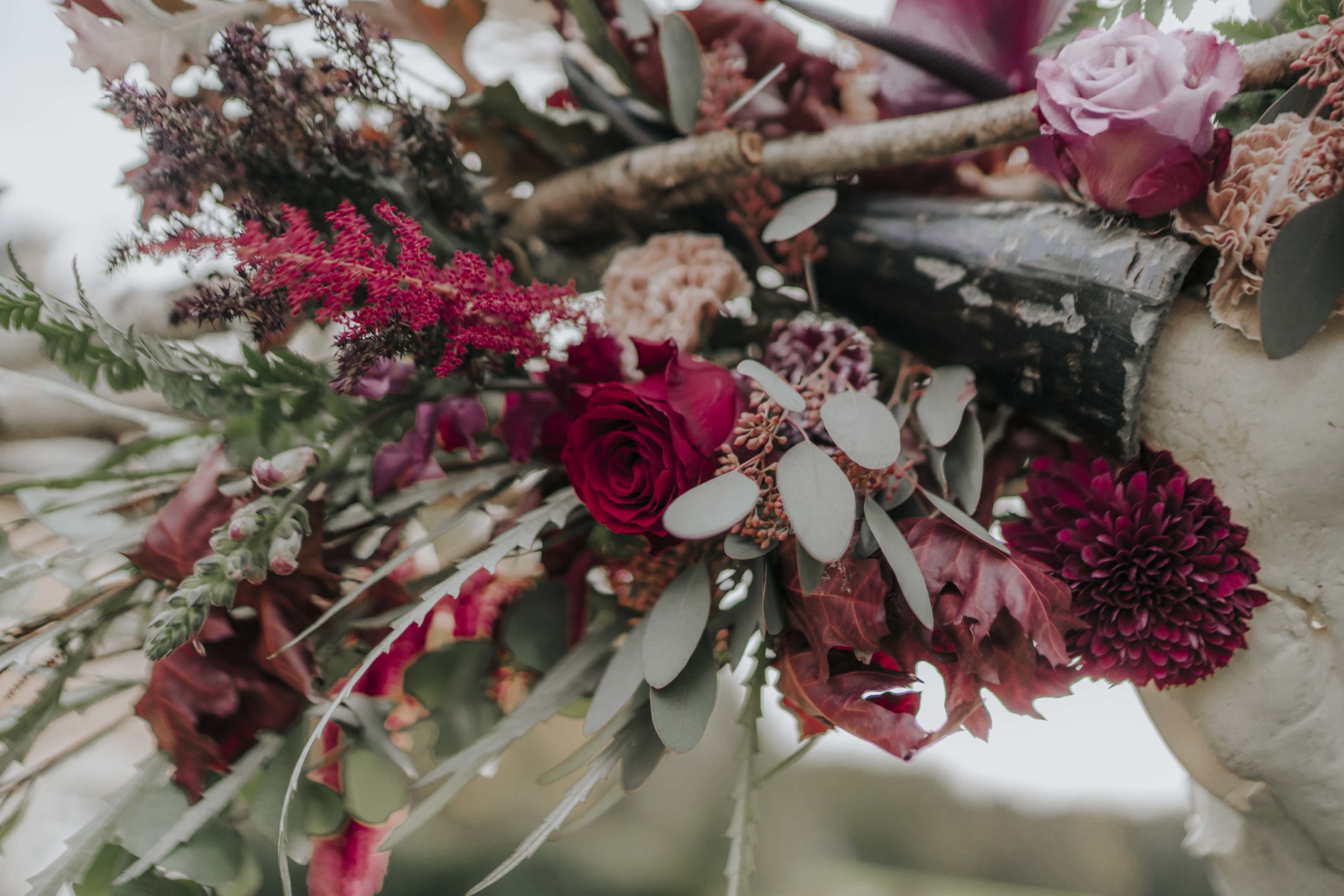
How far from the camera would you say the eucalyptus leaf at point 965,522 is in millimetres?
400

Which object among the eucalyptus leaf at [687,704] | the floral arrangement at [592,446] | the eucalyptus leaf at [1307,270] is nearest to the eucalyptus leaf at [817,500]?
the floral arrangement at [592,446]

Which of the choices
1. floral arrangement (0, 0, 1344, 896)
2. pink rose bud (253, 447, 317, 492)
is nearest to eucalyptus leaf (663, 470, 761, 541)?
floral arrangement (0, 0, 1344, 896)

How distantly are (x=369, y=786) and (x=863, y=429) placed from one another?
43 cm

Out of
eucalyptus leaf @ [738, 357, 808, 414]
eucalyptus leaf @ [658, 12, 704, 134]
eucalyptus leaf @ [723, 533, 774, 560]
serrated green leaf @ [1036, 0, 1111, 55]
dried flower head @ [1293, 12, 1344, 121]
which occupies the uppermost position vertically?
eucalyptus leaf @ [658, 12, 704, 134]

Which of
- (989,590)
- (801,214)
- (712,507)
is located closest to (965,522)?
(989,590)

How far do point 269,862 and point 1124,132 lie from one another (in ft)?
3.47

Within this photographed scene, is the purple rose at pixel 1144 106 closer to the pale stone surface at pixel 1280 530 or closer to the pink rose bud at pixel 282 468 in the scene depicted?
the pale stone surface at pixel 1280 530

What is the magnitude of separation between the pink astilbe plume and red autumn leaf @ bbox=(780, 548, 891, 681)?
0.76 ft

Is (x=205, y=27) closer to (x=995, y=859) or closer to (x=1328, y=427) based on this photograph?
(x=1328, y=427)

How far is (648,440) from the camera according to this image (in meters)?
0.42

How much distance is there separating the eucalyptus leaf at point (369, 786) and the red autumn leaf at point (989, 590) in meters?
0.40

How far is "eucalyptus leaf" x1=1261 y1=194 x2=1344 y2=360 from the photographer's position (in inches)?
14.2

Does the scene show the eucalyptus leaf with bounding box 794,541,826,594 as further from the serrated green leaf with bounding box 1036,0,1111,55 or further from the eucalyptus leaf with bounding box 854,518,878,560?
the serrated green leaf with bounding box 1036,0,1111,55

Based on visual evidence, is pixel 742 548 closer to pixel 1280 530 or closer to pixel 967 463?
pixel 967 463
